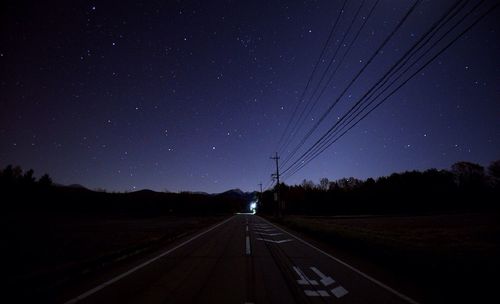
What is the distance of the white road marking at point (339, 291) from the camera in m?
6.00

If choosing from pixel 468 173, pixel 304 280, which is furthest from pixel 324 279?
pixel 468 173

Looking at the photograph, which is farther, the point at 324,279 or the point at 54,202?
the point at 54,202

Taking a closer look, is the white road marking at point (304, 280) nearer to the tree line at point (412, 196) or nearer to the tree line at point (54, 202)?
the tree line at point (412, 196)

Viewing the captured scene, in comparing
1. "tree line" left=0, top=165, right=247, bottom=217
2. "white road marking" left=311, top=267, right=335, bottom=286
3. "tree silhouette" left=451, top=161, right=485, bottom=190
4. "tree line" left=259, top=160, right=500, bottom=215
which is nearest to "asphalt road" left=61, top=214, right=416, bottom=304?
"white road marking" left=311, top=267, right=335, bottom=286

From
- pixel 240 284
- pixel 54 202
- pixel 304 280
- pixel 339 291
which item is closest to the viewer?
pixel 339 291

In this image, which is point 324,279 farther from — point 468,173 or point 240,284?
point 468,173

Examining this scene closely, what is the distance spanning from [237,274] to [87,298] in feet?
12.1

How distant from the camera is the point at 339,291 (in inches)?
248

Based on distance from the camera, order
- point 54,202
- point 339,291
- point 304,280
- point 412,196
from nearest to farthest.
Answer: point 339,291 < point 304,280 < point 412,196 < point 54,202

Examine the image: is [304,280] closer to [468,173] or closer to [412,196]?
[412,196]

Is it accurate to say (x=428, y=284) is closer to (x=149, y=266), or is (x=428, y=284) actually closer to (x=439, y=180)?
(x=149, y=266)

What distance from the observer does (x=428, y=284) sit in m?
7.07

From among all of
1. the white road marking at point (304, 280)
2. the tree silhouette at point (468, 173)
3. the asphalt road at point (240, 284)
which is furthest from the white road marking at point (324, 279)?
the tree silhouette at point (468, 173)

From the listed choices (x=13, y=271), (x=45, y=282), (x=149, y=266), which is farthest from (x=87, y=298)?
(x=13, y=271)
